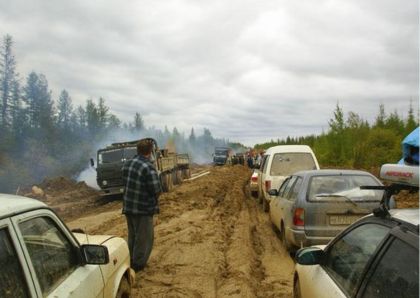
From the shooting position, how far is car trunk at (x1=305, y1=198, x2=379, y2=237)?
7.03 metres

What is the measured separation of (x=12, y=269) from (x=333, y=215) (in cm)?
562

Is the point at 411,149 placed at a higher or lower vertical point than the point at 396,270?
higher

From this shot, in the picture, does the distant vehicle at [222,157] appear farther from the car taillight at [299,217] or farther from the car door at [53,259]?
the car door at [53,259]

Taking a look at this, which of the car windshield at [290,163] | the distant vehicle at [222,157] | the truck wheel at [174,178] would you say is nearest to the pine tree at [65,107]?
the distant vehicle at [222,157]

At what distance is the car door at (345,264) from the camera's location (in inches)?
113

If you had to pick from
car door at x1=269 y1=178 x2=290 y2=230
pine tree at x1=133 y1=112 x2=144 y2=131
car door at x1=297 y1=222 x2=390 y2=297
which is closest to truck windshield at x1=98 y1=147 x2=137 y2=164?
car door at x1=269 y1=178 x2=290 y2=230

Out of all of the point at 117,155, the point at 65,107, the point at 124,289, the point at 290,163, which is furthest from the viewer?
the point at 65,107

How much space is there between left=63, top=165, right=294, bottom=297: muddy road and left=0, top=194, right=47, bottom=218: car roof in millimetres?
3369

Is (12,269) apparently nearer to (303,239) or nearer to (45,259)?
(45,259)

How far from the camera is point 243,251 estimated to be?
27.3 ft

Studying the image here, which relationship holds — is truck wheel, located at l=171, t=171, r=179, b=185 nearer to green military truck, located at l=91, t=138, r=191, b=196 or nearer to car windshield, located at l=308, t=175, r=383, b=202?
green military truck, located at l=91, t=138, r=191, b=196

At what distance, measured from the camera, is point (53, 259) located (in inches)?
119

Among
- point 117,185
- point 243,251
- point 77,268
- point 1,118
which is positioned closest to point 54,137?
point 1,118

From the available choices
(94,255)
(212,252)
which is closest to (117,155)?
(212,252)
